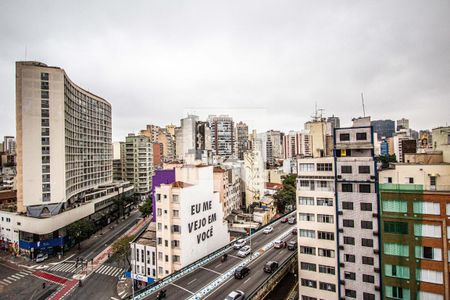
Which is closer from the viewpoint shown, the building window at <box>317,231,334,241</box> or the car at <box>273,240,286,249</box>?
the building window at <box>317,231,334,241</box>

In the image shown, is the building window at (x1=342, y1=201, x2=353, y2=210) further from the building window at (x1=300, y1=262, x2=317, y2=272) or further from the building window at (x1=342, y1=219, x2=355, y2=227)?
the building window at (x1=300, y1=262, x2=317, y2=272)

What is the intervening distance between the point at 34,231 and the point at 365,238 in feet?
171

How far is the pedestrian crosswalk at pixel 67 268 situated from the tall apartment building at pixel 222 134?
7721 cm

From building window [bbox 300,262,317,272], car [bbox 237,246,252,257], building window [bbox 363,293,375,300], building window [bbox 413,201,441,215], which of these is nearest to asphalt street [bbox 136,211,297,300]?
car [bbox 237,246,252,257]

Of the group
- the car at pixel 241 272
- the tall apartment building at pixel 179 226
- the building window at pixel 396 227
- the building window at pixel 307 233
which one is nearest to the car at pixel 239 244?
the tall apartment building at pixel 179 226

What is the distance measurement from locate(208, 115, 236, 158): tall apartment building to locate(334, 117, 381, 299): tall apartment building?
9008 centimetres

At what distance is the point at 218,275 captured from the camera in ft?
103

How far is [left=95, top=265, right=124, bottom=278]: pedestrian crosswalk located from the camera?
4184 centimetres

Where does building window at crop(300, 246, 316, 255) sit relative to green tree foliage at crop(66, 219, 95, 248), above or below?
above

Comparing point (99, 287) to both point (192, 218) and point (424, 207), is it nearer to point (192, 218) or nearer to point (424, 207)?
point (192, 218)

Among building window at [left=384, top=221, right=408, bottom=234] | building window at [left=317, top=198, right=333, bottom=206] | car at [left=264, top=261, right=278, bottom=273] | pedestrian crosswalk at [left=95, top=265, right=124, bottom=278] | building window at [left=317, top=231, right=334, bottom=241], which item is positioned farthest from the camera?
pedestrian crosswalk at [left=95, top=265, right=124, bottom=278]

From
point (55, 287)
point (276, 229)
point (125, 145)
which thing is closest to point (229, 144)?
point (125, 145)

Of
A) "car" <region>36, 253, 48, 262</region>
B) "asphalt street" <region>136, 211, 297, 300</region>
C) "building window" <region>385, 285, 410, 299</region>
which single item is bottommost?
"car" <region>36, 253, 48, 262</region>

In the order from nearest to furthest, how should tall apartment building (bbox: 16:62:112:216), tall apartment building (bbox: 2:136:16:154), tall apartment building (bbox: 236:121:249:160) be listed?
tall apartment building (bbox: 16:62:112:216)
tall apartment building (bbox: 236:121:249:160)
tall apartment building (bbox: 2:136:16:154)
